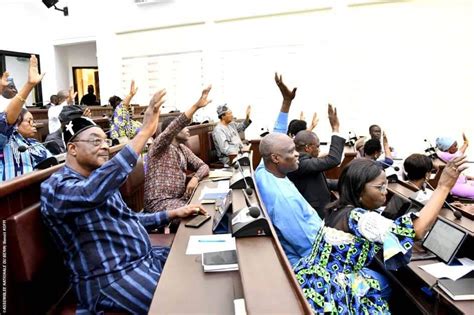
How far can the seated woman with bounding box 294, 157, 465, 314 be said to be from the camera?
150 cm

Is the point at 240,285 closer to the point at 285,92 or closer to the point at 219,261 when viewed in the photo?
the point at 219,261

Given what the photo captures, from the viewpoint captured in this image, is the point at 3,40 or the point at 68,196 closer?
the point at 68,196

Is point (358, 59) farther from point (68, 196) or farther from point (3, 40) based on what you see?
point (3, 40)

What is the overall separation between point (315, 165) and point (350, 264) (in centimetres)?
122

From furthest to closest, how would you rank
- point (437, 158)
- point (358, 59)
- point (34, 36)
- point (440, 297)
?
point (34, 36) → point (358, 59) → point (437, 158) → point (440, 297)

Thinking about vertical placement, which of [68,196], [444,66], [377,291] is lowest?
[377,291]

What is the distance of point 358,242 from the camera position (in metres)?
1.60

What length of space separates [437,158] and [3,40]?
8.62 meters

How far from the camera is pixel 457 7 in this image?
638cm

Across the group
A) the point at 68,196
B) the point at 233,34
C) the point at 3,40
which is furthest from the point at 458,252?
the point at 3,40

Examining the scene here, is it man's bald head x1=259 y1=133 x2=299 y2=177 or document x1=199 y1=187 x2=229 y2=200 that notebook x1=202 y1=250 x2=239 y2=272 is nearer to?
man's bald head x1=259 y1=133 x2=299 y2=177

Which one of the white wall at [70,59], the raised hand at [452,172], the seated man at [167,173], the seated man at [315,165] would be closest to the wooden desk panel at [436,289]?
the raised hand at [452,172]

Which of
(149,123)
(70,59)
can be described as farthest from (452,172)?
(70,59)

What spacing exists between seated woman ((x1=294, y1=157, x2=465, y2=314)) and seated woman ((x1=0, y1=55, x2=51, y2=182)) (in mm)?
1831
